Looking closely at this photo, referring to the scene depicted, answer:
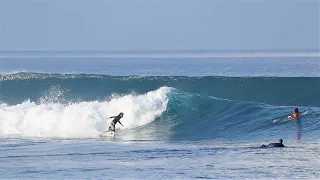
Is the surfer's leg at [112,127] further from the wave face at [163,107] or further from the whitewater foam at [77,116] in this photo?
the whitewater foam at [77,116]

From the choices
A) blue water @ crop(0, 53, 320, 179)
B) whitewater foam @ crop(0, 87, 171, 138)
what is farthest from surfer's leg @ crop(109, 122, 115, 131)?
whitewater foam @ crop(0, 87, 171, 138)

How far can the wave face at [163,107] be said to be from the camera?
2552 cm

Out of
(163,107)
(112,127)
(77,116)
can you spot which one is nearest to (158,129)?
(112,127)

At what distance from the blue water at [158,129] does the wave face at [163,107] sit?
0.04 metres

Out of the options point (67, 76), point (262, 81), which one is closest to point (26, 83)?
point (67, 76)

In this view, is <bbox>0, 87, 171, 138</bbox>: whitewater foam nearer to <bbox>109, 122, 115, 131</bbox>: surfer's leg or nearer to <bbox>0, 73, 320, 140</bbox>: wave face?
<bbox>0, 73, 320, 140</bbox>: wave face

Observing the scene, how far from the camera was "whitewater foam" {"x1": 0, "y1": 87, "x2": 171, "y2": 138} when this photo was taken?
2647 centimetres

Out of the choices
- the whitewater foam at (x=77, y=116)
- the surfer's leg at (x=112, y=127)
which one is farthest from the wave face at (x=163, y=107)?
the surfer's leg at (x=112, y=127)

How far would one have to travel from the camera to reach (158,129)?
26.8 meters

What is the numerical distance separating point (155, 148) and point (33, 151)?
3154 mm

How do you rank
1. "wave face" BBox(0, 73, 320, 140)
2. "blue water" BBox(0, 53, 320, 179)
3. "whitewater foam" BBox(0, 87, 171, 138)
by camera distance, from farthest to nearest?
"whitewater foam" BBox(0, 87, 171, 138) → "wave face" BBox(0, 73, 320, 140) → "blue water" BBox(0, 53, 320, 179)

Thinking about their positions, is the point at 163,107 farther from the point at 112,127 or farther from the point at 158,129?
the point at 112,127

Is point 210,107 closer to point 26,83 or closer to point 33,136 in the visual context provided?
point 33,136

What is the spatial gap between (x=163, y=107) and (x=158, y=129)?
2.87m
